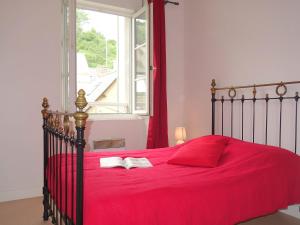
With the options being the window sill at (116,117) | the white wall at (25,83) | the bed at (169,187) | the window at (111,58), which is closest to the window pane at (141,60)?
the window at (111,58)

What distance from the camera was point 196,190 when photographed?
1.64m

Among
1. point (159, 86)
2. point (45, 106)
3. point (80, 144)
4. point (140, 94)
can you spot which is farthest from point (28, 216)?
point (159, 86)

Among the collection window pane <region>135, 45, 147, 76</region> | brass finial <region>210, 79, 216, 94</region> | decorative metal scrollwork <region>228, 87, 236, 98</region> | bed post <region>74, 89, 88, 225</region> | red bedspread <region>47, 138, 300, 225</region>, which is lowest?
red bedspread <region>47, 138, 300, 225</region>

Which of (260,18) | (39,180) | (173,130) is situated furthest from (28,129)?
(260,18)

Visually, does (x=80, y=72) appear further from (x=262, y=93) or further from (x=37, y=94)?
(x=262, y=93)

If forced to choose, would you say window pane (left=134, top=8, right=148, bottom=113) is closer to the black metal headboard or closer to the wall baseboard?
the black metal headboard

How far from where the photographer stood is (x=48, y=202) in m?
2.51

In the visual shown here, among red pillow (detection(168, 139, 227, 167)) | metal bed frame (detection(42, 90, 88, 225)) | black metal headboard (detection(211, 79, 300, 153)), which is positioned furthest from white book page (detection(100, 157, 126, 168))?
black metal headboard (detection(211, 79, 300, 153))

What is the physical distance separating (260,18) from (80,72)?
8.46 ft

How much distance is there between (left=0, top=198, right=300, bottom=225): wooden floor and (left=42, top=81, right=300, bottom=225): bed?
19 cm

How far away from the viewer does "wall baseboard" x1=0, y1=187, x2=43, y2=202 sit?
304 centimetres

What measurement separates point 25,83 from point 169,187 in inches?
91.5

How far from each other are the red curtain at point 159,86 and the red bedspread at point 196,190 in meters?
1.20

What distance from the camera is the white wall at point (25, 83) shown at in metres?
3.06
